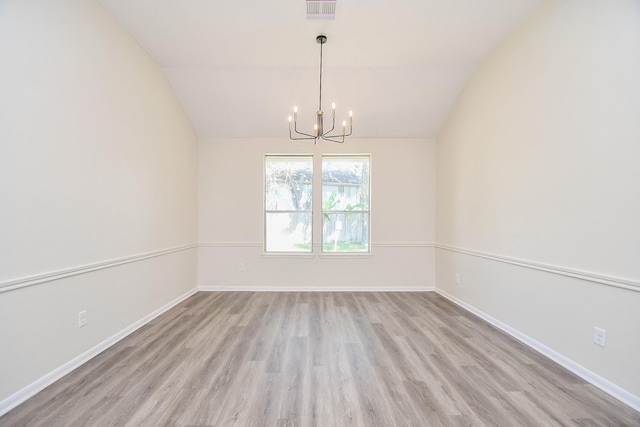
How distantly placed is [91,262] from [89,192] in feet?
1.97

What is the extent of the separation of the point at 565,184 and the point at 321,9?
2.59 m

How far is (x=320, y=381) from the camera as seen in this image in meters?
2.03

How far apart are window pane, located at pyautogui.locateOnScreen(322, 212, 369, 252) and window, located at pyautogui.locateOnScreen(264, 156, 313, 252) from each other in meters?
0.29

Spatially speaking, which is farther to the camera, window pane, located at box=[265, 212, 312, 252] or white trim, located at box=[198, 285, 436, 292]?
window pane, located at box=[265, 212, 312, 252]

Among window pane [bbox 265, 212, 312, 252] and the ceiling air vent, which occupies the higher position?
the ceiling air vent

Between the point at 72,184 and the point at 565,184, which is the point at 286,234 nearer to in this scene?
the point at 72,184

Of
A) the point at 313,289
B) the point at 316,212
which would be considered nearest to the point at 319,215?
the point at 316,212

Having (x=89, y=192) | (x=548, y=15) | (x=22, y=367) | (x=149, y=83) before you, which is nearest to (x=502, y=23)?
(x=548, y=15)

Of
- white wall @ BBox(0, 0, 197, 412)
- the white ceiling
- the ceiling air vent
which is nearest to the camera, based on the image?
white wall @ BBox(0, 0, 197, 412)

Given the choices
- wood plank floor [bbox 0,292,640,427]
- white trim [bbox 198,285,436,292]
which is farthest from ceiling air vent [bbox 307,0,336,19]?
white trim [bbox 198,285,436,292]

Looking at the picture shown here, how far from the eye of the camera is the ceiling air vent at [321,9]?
2.48 m

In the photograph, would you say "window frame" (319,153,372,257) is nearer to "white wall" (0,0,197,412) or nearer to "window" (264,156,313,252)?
"window" (264,156,313,252)

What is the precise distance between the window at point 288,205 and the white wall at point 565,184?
2478 mm

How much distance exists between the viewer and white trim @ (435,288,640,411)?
1.80 meters
